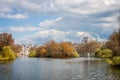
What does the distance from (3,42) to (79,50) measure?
73207 millimetres

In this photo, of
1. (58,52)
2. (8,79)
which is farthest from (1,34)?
(8,79)

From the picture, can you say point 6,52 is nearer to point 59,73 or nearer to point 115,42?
point 115,42

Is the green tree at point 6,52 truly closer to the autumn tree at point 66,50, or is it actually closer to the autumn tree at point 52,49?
the autumn tree at point 52,49

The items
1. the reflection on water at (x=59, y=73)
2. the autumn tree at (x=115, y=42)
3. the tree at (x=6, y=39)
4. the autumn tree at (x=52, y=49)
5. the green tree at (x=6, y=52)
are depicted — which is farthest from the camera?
the autumn tree at (x=52, y=49)

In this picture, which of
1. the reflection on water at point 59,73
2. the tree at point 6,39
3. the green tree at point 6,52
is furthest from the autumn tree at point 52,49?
the reflection on water at point 59,73

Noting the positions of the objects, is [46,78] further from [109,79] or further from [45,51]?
[45,51]

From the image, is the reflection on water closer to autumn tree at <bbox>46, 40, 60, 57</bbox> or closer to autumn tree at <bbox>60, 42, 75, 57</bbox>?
autumn tree at <bbox>60, 42, 75, 57</bbox>

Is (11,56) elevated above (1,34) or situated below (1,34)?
below

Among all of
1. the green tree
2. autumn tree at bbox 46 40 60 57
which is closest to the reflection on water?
the green tree

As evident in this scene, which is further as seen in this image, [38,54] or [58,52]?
[38,54]

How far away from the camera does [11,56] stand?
116938mm

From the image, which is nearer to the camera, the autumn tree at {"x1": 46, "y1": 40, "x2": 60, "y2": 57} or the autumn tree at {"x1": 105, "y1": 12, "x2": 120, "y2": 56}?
the autumn tree at {"x1": 105, "y1": 12, "x2": 120, "y2": 56}

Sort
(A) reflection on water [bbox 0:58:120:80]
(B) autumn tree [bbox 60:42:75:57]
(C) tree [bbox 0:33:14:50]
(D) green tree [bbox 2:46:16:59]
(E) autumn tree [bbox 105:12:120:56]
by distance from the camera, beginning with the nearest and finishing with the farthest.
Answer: (A) reflection on water [bbox 0:58:120:80], (E) autumn tree [bbox 105:12:120:56], (D) green tree [bbox 2:46:16:59], (C) tree [bbox 0:33:14:50], (B) autumn tree [bbox 60:42:75:57]

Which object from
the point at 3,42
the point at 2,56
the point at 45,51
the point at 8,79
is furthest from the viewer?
the point at 45,51
